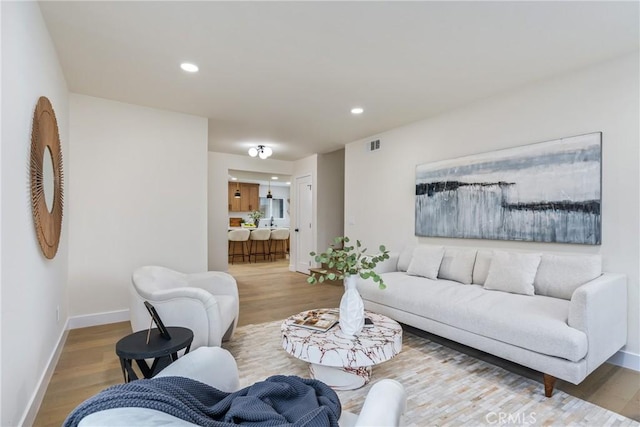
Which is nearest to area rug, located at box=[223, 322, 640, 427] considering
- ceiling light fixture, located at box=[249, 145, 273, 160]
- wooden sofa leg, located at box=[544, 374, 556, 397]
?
wooden sofa leg, located at box=[544, 374, 556, 397]

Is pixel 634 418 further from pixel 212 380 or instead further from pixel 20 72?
pixel 20 72

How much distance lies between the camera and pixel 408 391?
219 cm

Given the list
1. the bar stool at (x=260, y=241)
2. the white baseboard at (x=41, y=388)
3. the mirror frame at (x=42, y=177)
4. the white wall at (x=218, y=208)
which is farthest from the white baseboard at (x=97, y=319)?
the bar stool at (x=260, y=241)

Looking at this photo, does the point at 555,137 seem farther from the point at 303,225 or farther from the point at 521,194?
the point at 303,225

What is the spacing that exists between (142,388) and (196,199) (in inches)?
142

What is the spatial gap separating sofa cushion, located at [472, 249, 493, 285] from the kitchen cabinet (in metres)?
9.01

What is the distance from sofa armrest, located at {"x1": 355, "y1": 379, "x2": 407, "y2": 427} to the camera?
2.98 ft

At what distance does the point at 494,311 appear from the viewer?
245 centimetres

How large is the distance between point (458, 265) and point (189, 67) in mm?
3265

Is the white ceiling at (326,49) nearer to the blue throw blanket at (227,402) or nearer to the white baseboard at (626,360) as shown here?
the blue throw blanket at (227,402)

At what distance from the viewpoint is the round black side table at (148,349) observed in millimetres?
1739

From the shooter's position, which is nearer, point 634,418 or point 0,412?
point 0,412

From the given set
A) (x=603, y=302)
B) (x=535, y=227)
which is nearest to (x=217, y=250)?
(x=535, y=227)

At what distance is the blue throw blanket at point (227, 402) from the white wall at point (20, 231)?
46.5 inches
